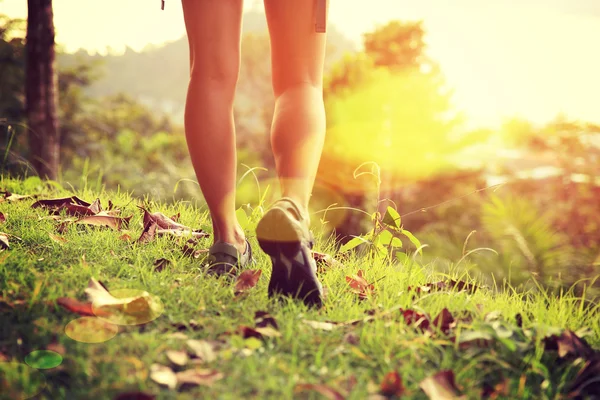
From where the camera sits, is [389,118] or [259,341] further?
[389,118]

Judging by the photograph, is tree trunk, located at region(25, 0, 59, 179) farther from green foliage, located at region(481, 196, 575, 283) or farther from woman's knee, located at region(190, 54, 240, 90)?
green foliage, located at region(481, 196, 575, 283)

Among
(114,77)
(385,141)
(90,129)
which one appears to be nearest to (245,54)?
(385,141)

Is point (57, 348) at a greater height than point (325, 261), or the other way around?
point (57, 348)

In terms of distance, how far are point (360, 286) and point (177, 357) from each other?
95cm

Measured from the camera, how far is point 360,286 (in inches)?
79.0

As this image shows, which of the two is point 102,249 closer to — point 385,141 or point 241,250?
point 241,250

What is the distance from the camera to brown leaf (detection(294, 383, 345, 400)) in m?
1.14

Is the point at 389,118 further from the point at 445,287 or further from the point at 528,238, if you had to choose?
the point at 445,287

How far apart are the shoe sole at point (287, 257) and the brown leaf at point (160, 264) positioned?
1.79 feet

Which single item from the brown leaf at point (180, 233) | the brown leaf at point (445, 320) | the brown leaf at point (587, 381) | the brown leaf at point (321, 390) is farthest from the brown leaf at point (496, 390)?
the brown leaf at point (180, 233)

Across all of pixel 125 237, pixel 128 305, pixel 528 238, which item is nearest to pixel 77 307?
pixel 128 305

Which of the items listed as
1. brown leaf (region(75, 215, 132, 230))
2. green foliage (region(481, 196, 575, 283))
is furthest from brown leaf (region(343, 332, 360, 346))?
green foliage (region(481, 196, 575, 283))

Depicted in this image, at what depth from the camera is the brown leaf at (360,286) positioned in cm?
193

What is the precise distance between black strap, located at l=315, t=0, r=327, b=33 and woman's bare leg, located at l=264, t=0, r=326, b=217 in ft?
0.08
